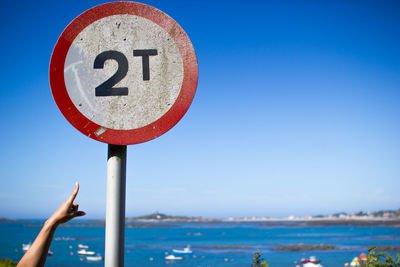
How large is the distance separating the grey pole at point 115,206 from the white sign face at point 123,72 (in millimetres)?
121

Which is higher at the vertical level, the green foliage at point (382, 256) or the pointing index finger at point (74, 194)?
the pointing index finger at point (74, 194)

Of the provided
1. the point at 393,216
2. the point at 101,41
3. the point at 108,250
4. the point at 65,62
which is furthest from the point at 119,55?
the point at 393,216

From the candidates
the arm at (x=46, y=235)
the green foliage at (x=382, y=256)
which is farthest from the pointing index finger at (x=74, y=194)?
the green foliage at (x=382, y=256)

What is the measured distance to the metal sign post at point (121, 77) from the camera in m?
1.43

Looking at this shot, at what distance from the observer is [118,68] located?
57.6 inches

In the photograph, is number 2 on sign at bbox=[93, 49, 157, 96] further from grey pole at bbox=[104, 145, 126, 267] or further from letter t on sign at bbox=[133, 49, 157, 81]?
grey pole at bbox=[104, 145, 126, 267]

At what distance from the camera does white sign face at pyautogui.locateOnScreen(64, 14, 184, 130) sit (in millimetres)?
1446

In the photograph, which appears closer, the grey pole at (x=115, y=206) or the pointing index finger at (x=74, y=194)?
the pointing index finger at (x=74, y=194)

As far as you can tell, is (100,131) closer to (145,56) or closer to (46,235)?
(145,56)

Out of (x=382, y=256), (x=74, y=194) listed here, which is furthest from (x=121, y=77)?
(x=382, y=256)

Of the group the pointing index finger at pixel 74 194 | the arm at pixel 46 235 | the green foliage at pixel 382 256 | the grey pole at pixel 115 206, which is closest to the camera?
the arm at pixel 46 235

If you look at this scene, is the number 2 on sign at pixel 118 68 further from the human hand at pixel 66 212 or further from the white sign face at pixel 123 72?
the human hand at pixel 66 212

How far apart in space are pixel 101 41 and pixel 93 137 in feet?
1.30

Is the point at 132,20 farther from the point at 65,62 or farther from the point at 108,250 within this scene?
the point at 108,250
